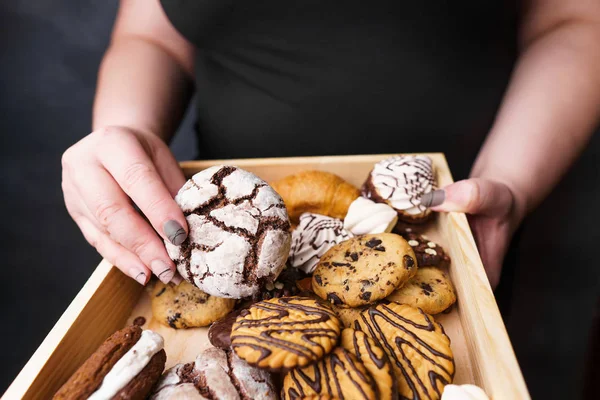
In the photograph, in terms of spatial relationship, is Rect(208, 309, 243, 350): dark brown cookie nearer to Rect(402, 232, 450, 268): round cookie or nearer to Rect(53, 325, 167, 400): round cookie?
Rect(53, 325, 167, 400): round cookie

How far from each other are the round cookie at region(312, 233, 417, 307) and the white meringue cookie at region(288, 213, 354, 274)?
0.07m

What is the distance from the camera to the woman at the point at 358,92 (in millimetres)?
1233

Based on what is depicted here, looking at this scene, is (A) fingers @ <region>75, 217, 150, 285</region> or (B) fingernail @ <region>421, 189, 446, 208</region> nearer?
(A) fingers @ <region>75, 217, 150, 285</region>

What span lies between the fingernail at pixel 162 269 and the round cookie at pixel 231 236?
1.0 inches

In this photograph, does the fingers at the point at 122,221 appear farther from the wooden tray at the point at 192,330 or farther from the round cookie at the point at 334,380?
the round cookie at the point at 334,380

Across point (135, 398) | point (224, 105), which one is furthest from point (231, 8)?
point (135, 398)

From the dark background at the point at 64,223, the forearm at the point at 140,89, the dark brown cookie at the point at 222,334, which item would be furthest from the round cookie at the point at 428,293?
the dark background at the point at 64,223

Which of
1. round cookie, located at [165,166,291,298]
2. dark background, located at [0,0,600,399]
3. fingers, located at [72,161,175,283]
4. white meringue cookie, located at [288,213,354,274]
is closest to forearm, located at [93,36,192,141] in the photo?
fingers, located at [72,161,175,283]

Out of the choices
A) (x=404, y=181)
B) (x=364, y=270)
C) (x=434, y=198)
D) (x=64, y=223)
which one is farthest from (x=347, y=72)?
(x=64, y=223)

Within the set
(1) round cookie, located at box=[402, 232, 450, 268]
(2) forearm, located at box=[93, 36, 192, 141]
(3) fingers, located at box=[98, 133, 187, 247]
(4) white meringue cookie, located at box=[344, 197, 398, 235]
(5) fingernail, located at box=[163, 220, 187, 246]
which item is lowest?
(1) round cookie, located at box=[402, 232, 450, 268]

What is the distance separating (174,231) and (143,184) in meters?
0.17

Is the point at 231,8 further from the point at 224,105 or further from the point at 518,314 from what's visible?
the point at 518,314

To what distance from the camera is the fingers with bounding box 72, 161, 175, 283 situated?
1041mm

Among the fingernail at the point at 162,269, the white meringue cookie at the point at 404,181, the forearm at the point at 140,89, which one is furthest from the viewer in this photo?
the forearm at the point at 140,89
